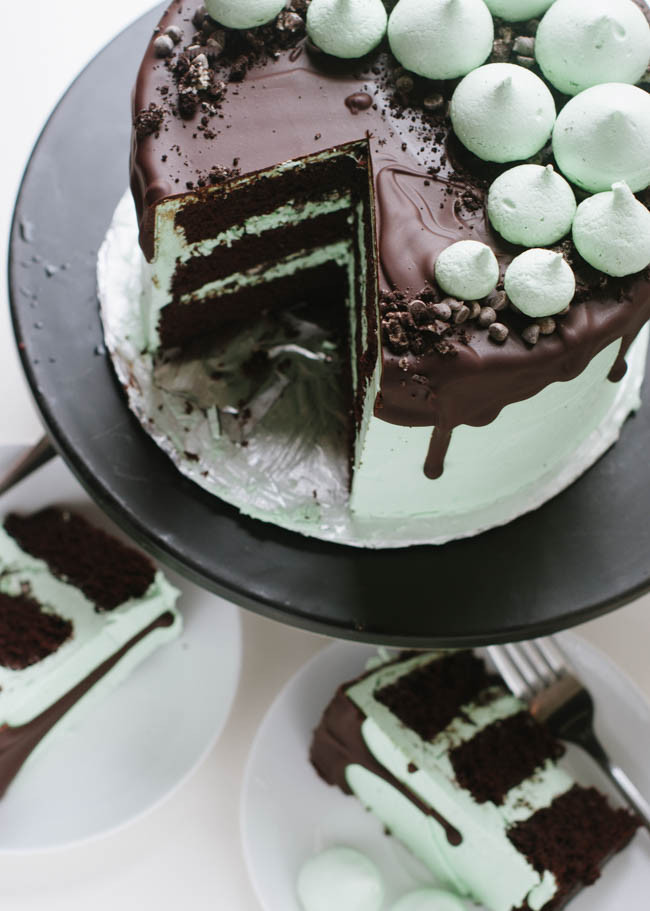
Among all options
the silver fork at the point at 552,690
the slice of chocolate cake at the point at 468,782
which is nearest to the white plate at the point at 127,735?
the slice of chocolate cake at the point at 468,782

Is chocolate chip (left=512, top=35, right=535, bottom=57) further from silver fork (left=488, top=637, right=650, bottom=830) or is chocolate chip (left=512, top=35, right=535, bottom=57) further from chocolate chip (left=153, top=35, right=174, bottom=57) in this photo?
silver fork (left=488, top=637, right=650, bottom=830)

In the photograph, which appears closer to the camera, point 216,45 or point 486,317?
point 486,317

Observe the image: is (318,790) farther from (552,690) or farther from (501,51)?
(501,51)

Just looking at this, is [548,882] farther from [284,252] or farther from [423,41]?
[423,41]

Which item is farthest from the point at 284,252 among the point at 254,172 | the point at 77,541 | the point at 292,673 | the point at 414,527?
the point at 292,673

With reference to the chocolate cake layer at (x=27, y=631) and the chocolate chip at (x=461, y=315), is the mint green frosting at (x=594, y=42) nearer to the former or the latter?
the chocolate chip at (x=461, y=315)

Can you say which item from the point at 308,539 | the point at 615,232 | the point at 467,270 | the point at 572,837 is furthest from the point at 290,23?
the point at 572,837
